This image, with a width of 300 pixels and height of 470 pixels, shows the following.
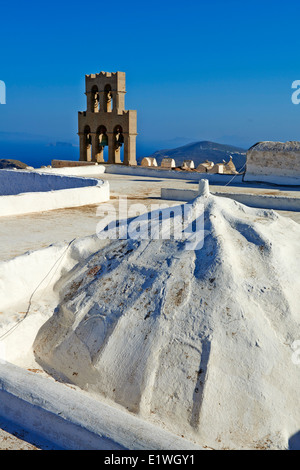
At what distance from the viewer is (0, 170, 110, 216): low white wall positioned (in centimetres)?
1004

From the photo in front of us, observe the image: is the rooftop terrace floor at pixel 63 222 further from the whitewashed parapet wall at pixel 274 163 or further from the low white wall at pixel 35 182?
the low white wall at pixel 35 182

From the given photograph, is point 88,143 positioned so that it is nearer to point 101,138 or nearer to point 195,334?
point 101,138

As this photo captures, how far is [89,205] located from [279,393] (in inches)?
331

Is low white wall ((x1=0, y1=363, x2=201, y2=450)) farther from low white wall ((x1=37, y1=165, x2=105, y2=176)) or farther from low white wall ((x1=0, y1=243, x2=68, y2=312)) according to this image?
low white wall ((x1=37, y1=165, x2=105, y2=176))

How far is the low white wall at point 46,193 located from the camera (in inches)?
395

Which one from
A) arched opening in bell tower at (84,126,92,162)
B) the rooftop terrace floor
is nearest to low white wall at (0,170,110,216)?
the rooftop terrace floor

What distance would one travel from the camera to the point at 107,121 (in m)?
25.6

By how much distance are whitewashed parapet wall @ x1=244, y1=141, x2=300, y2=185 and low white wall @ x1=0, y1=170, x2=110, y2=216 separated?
6.08 m

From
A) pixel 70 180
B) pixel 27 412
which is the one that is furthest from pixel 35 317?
pixel 70 180

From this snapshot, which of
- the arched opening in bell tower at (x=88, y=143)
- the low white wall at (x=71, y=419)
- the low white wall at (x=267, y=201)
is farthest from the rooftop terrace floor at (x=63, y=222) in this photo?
the arched opening in bell tower at (x=88, y=143)

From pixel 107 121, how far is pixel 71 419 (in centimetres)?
2394

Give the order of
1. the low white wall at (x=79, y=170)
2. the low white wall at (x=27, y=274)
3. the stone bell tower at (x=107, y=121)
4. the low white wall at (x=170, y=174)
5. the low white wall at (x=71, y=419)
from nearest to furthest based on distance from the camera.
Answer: the low white wall at (x=71, y=419), the low white wall at (x=27, y=274), the low white wall at (x=170, y=174), the low white wall at (x=79, y=170), the stone bell tower at (x=107, y=121)

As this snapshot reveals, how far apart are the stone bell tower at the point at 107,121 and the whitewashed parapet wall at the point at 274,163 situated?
10.4m
